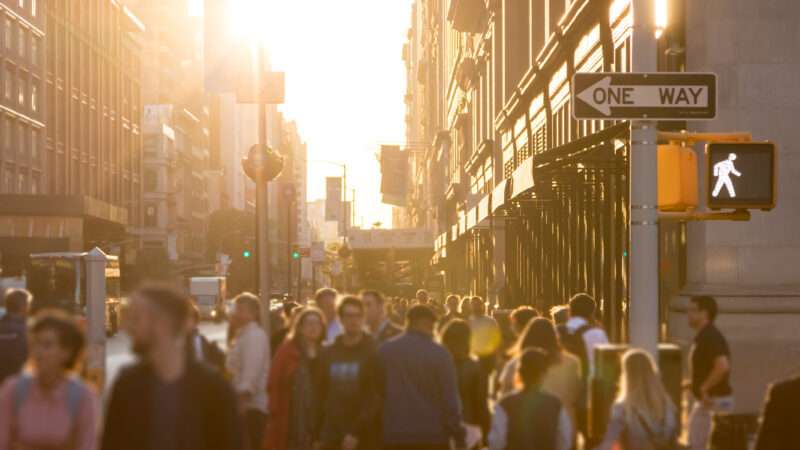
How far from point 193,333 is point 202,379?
698cm

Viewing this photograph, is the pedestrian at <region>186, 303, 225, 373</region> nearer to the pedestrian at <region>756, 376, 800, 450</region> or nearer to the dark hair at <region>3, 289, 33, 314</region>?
the dark hair at <region>3, 289, 33, 314</region>

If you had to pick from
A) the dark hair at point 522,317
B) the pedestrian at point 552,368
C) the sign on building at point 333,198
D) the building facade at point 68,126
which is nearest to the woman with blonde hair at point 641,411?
the pedestrian at point 552,368

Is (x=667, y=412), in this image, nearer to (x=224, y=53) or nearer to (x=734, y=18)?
(x=224, y=53)

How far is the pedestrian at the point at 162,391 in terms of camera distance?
6.15 m

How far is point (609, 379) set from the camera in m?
10.3

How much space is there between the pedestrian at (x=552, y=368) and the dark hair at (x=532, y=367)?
2.16m

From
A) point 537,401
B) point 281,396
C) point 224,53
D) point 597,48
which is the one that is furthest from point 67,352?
point 597,48

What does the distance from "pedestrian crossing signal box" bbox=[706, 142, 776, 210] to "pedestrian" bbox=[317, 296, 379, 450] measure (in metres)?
2.89

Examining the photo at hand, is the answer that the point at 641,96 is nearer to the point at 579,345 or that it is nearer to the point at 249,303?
the point at 579,345

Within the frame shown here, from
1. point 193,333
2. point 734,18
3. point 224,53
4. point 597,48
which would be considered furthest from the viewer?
point 597,48

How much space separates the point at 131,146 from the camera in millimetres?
121312

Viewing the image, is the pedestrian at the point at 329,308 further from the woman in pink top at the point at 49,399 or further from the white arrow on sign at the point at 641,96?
the woman in pink top at the point at 49,399

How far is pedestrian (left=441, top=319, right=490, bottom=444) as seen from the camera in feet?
41.5

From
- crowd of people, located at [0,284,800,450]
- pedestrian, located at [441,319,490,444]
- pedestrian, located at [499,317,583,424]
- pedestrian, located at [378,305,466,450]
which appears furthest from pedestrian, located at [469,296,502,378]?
pedestrian, located at [378,305,466,450]
